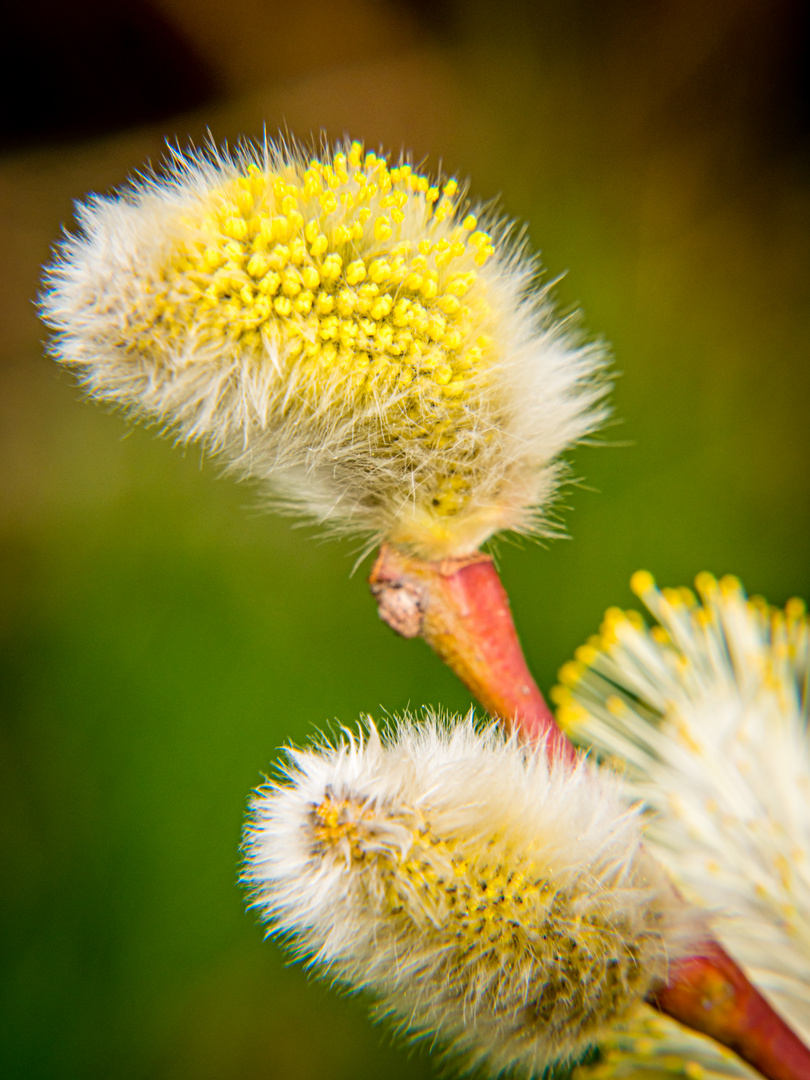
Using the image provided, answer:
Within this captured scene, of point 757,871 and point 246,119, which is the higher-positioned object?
point 246,119

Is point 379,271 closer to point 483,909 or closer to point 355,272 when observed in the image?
point 355,272

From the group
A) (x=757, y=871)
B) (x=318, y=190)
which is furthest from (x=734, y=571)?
(x=318, y=190)

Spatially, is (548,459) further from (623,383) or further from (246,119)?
(246,119)

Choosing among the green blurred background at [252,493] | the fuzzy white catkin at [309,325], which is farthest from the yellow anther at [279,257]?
the green blurred background at [252,493]

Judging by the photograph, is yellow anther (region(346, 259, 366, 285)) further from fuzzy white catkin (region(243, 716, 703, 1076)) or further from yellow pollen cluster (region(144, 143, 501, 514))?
fuzzy white catkin (region(243, 716, 703, 1076))

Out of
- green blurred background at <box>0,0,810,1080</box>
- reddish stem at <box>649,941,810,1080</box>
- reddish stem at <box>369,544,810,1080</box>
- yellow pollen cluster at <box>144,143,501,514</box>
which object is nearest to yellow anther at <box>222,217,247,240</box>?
yellow pollen cluster at <box>144,143,501,514</box>

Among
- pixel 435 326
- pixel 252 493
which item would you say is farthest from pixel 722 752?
pixel 252 493
